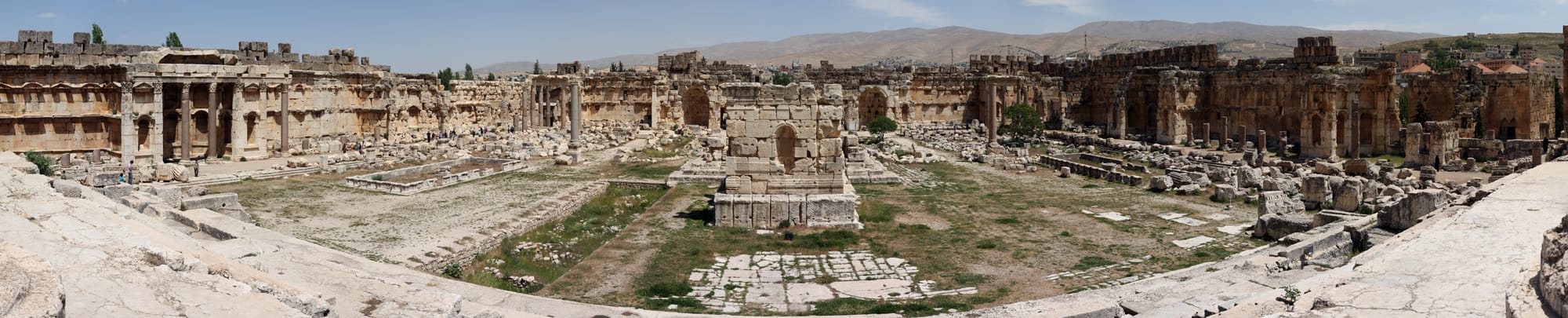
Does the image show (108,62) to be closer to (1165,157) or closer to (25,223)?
(25,223)

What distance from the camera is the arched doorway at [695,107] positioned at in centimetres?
5244

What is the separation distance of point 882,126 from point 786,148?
92.7 feet

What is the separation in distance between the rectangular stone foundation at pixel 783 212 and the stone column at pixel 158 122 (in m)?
20.4

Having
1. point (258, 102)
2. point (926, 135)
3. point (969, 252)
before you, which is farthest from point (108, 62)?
point (926, 135)

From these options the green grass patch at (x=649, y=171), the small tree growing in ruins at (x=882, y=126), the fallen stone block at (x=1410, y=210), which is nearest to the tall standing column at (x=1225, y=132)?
the small tree growing in ruins at (x=882, y=126)

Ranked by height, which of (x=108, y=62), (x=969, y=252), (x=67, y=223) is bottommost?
(x=969, y=252)

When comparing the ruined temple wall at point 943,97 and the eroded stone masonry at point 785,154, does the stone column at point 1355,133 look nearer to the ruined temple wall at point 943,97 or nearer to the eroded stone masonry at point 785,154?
the eroded stone masonry at point 785,154

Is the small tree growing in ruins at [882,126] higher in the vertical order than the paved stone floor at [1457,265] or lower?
higher

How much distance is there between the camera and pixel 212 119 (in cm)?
3034

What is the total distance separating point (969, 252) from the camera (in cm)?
1534

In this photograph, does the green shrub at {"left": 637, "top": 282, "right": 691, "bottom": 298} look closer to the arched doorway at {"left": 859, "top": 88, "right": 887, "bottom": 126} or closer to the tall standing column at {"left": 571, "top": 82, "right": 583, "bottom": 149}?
the tall standing column at {"left": 571, "top": 82, "right": 583, "bottom": 149}

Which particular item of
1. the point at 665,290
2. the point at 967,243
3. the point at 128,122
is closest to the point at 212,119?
the point at 128,122

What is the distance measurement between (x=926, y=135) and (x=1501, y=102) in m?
22.7

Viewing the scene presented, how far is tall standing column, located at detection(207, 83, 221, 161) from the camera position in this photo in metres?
30.2
